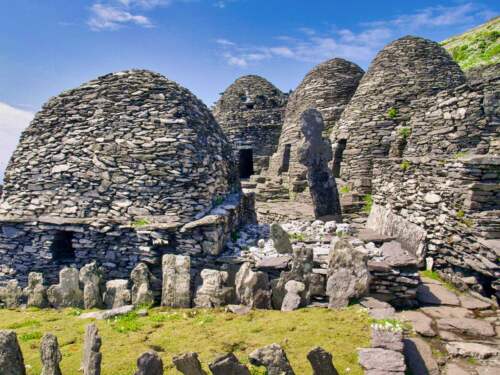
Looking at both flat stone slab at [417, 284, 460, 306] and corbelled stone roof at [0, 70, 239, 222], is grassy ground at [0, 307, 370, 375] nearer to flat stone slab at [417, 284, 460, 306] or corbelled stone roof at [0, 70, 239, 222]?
flat stone slab at [417, 284, 460, 306]

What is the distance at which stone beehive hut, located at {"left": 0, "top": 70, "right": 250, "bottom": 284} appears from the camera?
6758 mm

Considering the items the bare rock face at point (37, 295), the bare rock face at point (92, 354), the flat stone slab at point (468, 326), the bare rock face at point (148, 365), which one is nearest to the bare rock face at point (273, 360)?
the bare rock face at point (148, 365)

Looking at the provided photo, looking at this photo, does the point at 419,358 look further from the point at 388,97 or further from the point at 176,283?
the point at 388,97

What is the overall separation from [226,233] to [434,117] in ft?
22.9

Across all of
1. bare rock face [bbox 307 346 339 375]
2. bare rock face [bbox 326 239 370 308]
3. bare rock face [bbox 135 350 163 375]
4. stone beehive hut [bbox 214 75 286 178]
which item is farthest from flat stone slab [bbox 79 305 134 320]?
stone beehive hut [bbox 214 75 286 178]

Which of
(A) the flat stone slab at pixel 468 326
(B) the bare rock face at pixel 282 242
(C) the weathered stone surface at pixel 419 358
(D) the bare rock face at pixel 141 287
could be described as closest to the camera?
(C) the weathered stone surface at pixel 419 358

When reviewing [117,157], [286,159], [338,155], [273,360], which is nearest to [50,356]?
[273,360]

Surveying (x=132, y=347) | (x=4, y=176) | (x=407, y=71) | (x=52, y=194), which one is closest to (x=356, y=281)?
(x=132, y=347)

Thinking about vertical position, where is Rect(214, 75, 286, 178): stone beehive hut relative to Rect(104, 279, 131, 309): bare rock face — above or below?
above

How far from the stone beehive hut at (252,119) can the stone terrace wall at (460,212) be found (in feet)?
49.0

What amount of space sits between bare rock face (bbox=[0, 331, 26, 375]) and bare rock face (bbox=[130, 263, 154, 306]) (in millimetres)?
2100

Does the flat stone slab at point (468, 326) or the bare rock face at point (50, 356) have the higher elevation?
the bare rock face at point (50, 356)

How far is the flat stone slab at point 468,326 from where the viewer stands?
4.41m

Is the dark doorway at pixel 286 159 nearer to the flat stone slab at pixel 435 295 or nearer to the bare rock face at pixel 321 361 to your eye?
the flat stone slab at pixel 435 295
